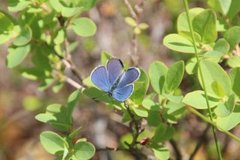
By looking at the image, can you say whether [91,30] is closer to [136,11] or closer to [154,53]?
[136,11]

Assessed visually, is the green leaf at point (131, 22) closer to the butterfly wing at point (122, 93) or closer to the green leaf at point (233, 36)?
the green leaf at point (233, 36)

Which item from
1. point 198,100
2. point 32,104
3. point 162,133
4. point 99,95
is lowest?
point 32,104

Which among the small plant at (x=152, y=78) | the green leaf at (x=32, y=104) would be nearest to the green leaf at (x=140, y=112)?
the small plant at (x=152, y=78)

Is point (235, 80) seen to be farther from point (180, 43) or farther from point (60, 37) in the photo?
point (60, 37)

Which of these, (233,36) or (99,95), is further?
(233,36)

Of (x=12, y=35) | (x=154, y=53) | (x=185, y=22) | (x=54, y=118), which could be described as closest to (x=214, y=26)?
(x=185, y=22)

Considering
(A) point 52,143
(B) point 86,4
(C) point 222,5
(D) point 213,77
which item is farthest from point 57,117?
(C) point 222,5

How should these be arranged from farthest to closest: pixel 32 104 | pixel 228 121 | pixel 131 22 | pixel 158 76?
pixel 32 104 → pixel 131 22 → pixel 158 76 → pixel 228 121

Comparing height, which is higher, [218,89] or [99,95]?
[99,95]
